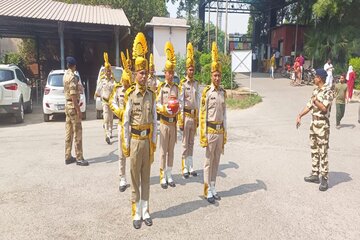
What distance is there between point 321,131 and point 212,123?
2004 mm

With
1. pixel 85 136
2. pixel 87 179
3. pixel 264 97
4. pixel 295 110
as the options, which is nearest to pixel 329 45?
pixel 264 97

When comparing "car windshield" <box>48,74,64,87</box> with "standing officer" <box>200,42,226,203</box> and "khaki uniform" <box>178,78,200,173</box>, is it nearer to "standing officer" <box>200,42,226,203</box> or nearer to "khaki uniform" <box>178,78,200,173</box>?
"khaki uniform" <box>178,78,200,173</box>

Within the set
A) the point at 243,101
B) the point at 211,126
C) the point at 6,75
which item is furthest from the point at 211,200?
the point at 243,101

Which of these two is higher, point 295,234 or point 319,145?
point 319,145

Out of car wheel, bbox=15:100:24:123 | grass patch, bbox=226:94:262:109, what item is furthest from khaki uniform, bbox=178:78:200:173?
grass patch, bbox=226:94:262:109

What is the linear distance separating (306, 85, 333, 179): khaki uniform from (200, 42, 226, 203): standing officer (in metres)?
1.77

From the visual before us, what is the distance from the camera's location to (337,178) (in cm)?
609

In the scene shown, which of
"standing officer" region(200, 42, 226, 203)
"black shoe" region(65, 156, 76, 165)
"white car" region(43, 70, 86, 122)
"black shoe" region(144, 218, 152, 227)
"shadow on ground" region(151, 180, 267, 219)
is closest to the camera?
"black shoe" region(144, 218, 152, 227)

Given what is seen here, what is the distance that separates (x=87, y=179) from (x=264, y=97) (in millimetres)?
12673

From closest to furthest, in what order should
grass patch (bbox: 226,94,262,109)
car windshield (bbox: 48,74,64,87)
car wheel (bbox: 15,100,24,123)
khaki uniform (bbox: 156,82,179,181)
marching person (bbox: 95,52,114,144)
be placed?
khaki uniform (bbox: 156,82,179,181) < marching person (bbox: 95,52,114,144) < car wheel (bbox: 15,100,24,123) < car windshield (bbox: 48,74,64,87) < grass patch (bbox: 226,94,262,109)

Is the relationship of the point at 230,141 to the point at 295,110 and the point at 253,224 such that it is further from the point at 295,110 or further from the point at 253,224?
the point at 295,110

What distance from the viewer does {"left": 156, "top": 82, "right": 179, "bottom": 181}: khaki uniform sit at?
18.4ft

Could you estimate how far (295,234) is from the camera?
4.06 meters

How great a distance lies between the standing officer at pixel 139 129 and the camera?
13.7 feet
